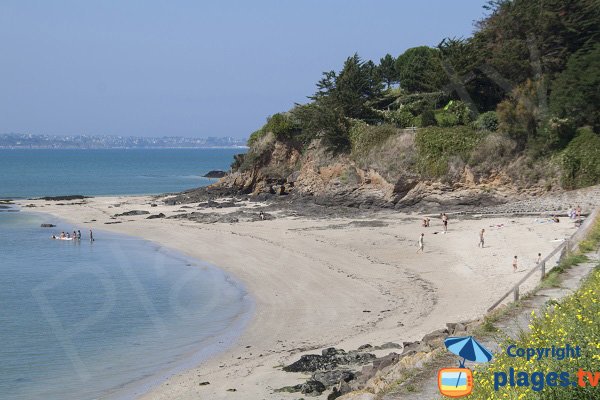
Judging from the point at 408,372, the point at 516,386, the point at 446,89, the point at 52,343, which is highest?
the point at 446,89

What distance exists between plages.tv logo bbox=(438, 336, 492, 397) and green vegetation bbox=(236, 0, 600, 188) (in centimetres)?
3122

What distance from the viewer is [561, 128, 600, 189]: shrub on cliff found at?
37125mm

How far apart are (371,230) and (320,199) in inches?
→ 447

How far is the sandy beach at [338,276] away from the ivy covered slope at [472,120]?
4.43m

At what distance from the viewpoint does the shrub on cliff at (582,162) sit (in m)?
37.1

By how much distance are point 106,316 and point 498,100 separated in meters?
30.6


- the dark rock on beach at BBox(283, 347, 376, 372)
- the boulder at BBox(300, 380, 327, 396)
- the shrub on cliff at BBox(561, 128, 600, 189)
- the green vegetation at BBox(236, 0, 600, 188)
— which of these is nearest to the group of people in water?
the green vegetation at BBox(236, 0, 600, 188)

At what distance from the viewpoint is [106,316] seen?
22.3 meters

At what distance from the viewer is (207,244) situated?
1410 inches

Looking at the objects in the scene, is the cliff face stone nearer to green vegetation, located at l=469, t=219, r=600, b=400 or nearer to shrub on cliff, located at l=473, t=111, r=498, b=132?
shrub on cliff, located at l=473, t=111, r=498, b=132

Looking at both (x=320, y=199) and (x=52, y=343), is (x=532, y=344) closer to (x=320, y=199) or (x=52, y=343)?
(x=52, y=343)

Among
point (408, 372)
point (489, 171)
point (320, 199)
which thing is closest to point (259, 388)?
point (408, 372)

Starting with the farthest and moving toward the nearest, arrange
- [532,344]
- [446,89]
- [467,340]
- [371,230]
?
[446,89], [371,230], [532,344], [467,340]

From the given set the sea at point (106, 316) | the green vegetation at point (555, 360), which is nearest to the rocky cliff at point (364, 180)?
the sea at point (106, 316)
